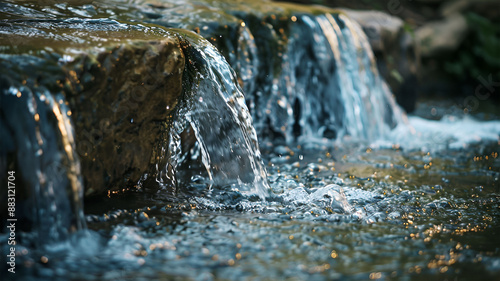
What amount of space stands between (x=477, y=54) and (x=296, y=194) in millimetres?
6905

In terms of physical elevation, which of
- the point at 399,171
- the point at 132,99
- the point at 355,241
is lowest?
the point at 399,171

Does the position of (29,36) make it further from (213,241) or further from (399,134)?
(399,134)

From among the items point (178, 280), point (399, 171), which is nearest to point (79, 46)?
point (178, 280)

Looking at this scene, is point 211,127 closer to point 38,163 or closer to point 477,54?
point 38,163

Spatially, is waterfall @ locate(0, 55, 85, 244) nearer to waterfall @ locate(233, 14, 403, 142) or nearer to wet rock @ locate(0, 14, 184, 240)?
wet rock @ locate(0, 14, 184, 240)

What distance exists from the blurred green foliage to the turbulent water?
3.71 m

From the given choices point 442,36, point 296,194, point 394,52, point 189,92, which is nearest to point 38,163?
point 189,92

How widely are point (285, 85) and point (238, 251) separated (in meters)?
2.84

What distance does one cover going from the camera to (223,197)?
2787mm

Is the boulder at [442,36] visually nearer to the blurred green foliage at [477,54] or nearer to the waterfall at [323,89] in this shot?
the blurred green foliage at [477,54]

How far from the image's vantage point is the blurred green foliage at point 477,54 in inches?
332

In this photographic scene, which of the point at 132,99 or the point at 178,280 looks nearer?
the point at 178,280

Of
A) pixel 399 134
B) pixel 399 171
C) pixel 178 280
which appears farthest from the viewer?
pixel 399 134

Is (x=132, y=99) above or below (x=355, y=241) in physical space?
above
